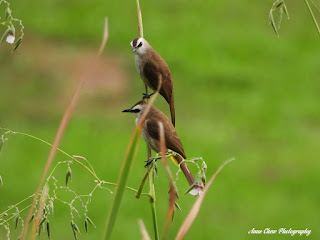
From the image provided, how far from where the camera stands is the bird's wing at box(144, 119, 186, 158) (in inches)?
107

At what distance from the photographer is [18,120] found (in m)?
10.2

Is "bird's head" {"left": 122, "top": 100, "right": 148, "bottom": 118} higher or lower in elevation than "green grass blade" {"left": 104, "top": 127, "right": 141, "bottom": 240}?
higher

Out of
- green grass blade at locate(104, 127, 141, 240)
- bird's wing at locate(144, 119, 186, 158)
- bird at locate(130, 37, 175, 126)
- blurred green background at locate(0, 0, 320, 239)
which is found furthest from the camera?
blurred green background at locate(0, 0, 320, 239)

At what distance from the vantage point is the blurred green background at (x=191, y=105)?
8133 millimetres

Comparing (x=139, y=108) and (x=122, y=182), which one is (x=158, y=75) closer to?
(x=139, y=108)

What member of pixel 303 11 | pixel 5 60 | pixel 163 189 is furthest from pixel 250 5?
pixel 163 189

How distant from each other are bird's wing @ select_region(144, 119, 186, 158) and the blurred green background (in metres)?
4.15

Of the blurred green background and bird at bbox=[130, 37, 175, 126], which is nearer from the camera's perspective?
bird at bbox=[130, 37, 175, 126]

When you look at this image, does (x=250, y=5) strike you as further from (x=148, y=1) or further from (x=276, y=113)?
(x=276, y=113)

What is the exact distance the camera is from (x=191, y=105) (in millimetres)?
10648

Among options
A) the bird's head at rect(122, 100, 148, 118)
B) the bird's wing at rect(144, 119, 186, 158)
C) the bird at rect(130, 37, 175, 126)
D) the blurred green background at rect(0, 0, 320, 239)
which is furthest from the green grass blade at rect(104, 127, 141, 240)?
the blurred green background at rect(0, 0, 320, 239)

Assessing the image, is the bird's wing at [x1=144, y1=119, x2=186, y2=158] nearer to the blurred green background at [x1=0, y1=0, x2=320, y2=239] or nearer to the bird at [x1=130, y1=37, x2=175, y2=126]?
the bird at [x1=130, y1=37, x2=175, y2=126]

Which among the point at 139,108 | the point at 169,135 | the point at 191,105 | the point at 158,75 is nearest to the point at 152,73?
the point at 158,75

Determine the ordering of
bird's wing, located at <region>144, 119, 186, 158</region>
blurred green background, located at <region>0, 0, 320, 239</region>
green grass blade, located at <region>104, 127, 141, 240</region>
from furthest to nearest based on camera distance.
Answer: blurred green background, located at <region>0, 0, 320, 239</region> < bird's wing, located at <region>144, 119, 186, 158</region> < green grass blade, located at <region>104, 127, 141, 240</region>
